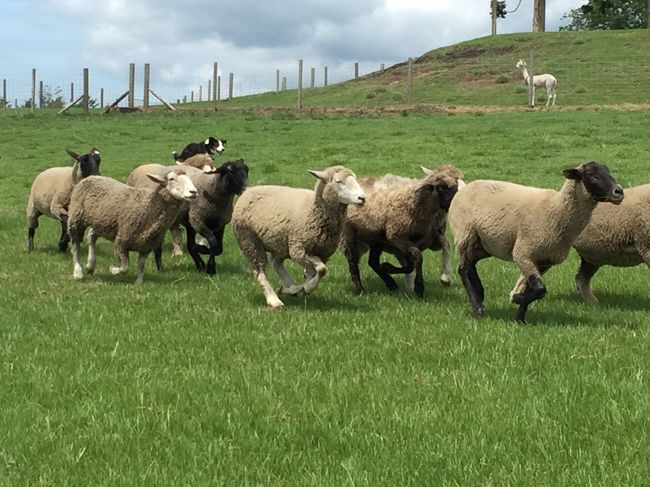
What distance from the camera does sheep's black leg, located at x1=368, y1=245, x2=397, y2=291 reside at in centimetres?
910

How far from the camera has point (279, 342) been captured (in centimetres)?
628

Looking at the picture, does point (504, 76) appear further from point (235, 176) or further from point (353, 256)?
point (353, 256)

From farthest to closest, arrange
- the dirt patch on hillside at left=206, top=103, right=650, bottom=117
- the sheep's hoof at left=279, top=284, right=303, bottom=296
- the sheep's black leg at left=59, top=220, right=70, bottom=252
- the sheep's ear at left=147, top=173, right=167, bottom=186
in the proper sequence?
the dirt patch on hillside at left=206, top=103, right=650, bottom=117, the sheep's black leg at left=59, top=220, right=70, bottom=252, the sheep's ear at left=147, top=173, right=167, bottom=186, the sheep's hoof at left=279, top=284, right=303, bottom=296

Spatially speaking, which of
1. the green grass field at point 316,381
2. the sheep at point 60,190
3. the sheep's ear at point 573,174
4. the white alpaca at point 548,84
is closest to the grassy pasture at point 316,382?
the green grass field at point 316,381

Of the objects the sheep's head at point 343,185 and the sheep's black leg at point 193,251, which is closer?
the sheep's head at point 343,185

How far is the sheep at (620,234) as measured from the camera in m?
7.77

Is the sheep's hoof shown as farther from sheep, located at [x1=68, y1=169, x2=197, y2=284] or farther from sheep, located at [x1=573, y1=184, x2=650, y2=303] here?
sheep, located at [x1=573, y1=184, x2=650, y2=303]

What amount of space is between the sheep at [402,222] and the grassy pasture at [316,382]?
366mm

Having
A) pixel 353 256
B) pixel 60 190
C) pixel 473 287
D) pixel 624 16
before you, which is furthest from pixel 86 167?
pixel 624 16

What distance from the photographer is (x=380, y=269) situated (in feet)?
30.0

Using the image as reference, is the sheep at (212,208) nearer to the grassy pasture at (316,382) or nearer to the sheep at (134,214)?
the grassy pasture at (316,382)

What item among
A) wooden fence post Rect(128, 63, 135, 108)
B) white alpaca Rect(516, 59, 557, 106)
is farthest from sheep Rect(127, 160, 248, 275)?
wooden fence post Rect(128, 63, 135, 108)

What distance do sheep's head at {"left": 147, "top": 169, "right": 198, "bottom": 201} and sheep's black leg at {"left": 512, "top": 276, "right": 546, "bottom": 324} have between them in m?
4.09

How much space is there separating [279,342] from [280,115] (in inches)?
1043
